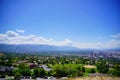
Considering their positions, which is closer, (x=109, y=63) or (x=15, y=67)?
(x=15, y=67)

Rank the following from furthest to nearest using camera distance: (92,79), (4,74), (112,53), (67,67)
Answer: (67,67) < (112,53) < (4,74) < (92,79)

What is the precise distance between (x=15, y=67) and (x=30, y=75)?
29.0 inches

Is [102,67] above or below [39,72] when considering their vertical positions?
above

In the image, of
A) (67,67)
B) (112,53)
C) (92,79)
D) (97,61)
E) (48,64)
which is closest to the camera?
(92,79)

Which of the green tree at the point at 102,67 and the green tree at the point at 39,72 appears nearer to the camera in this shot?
the green tree at the point at 102,67

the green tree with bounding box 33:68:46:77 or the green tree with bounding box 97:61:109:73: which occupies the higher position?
the green tree with bounding box 97:61:109:73

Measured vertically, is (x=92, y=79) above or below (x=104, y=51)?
below

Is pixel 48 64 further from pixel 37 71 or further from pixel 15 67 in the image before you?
pixel 15 67

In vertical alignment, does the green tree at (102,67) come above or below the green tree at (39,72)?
above

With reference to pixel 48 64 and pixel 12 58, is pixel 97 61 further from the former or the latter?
pixel 12 58

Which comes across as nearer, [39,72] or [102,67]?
[102,67]

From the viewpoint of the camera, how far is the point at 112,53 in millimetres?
7336

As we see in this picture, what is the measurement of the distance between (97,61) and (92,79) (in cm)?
546

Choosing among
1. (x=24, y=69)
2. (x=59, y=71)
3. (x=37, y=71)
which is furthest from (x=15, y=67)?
(x=59, y=71)
